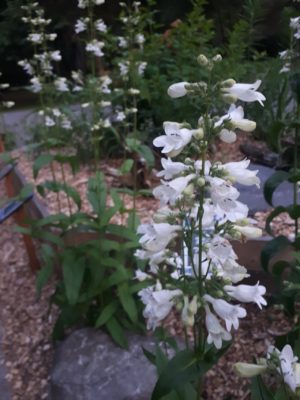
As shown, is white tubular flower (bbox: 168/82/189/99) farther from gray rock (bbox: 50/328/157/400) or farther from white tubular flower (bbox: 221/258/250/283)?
gray rock (bbox: 50/328/157/400)

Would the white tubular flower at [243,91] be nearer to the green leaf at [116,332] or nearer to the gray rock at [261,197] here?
the green leaf at [116,332]

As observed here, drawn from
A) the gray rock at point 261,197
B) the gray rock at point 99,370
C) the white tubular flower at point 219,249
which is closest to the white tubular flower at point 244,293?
the white tubular flower at point 219,249

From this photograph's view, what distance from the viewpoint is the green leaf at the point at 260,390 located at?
1.37 meters

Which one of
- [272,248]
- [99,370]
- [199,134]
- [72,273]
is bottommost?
[99,370]

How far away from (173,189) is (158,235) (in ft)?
0.55

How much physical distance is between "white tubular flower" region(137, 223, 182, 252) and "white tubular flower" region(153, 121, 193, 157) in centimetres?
20

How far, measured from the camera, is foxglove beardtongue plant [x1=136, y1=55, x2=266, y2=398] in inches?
49.3

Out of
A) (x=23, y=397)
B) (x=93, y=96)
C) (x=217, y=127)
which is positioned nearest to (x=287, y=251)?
(x=93, y=96)

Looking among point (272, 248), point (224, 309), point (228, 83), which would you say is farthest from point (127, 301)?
point (228, 83)

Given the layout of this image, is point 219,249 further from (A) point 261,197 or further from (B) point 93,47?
(A) point 261,197

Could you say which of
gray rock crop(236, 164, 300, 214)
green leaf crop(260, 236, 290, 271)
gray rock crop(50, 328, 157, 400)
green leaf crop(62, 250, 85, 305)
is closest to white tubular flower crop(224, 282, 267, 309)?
green leaf crop(260, 236, 290, 271)

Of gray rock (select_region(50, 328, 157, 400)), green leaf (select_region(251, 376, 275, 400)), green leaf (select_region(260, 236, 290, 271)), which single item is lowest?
gray rock (select_region(50, 328, 157, 400))

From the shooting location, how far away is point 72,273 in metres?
2.67

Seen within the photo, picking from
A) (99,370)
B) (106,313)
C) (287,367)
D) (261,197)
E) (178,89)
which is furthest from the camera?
(261,197)
